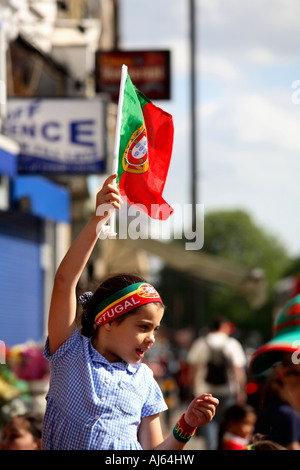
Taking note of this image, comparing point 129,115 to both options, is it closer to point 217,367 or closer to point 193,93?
point 217,367

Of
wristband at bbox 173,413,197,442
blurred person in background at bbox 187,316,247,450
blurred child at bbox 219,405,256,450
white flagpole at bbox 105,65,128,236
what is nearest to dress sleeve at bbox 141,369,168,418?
wristband at bbox 173,413,197,442

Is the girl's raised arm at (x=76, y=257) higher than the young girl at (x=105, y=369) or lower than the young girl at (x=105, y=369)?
higher

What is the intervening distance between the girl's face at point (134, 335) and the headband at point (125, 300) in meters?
0.02

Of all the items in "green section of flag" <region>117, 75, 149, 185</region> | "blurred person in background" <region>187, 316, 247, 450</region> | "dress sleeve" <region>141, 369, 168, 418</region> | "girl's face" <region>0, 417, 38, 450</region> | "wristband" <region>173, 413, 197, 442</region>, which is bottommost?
"blurred person in background" <region>187, 316, 247, 450</region>

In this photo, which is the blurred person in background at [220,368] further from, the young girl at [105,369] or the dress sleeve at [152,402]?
the young girl at [105,369]

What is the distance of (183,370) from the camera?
21.7 meters

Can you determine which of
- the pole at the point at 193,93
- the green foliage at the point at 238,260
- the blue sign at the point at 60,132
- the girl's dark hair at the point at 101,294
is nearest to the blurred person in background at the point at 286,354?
the girl's dark hair at the point at 101,294

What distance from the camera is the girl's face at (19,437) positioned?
473 cm

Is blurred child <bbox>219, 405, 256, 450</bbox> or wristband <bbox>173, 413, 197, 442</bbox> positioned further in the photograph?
blurred child <bbox>219, 405, 256, 450</bbox>

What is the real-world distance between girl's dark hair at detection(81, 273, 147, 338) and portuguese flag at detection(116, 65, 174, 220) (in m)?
0.33

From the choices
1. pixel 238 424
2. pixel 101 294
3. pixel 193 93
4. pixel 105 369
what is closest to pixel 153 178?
pixel 101 294

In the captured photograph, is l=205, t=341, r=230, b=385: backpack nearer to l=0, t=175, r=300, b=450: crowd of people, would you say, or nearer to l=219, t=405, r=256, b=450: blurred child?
l=219, t=405, r=256, b=450: blurred child

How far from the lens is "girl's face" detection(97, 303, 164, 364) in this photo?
2.93 m

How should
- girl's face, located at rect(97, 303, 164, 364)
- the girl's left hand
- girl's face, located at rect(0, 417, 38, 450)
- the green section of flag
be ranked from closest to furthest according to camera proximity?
1. the girl's left hand
2. girl's face, located at rect(97, 303, 164, 364)
3. the green section of flag
4. girl's face, located at rect(0, 417, 38, 450)
